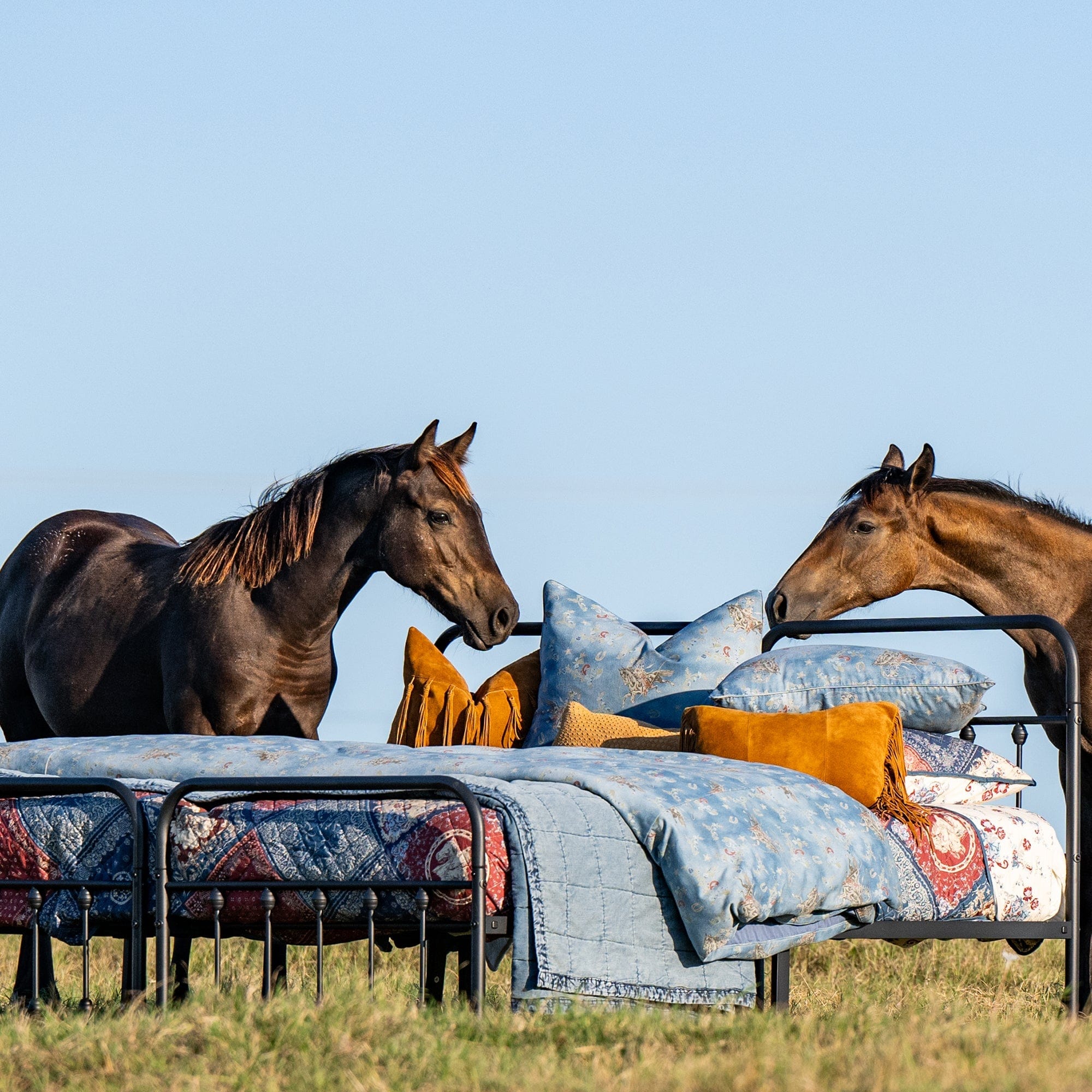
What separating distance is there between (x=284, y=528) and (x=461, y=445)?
2.32 feet

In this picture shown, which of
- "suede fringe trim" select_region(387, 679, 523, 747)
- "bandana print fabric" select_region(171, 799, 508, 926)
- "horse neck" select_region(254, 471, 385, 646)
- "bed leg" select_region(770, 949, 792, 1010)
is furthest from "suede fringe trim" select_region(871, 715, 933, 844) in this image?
"horse neck" select_region(254, 471, 385, 646)

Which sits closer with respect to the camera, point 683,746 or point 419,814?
point 419,814

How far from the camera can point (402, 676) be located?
5750mm

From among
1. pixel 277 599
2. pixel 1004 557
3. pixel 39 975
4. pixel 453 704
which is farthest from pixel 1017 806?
pixel 39 975

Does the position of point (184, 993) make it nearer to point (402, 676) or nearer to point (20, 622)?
point (402, 676)

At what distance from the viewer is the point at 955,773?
4809mm

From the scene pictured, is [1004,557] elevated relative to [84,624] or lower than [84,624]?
elevated

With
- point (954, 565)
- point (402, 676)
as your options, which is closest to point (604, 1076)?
point (402, 676)

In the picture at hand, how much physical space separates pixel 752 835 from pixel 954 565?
3.32 metres

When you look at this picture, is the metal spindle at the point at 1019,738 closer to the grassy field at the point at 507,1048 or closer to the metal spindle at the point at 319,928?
the grassy field at the point at 507,1048

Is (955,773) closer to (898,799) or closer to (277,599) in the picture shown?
(898,799)

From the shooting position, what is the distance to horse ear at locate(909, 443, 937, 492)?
6.48m

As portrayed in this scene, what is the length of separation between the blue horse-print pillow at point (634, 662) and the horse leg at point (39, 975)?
73.5 inches

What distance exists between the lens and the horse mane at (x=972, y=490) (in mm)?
6559
